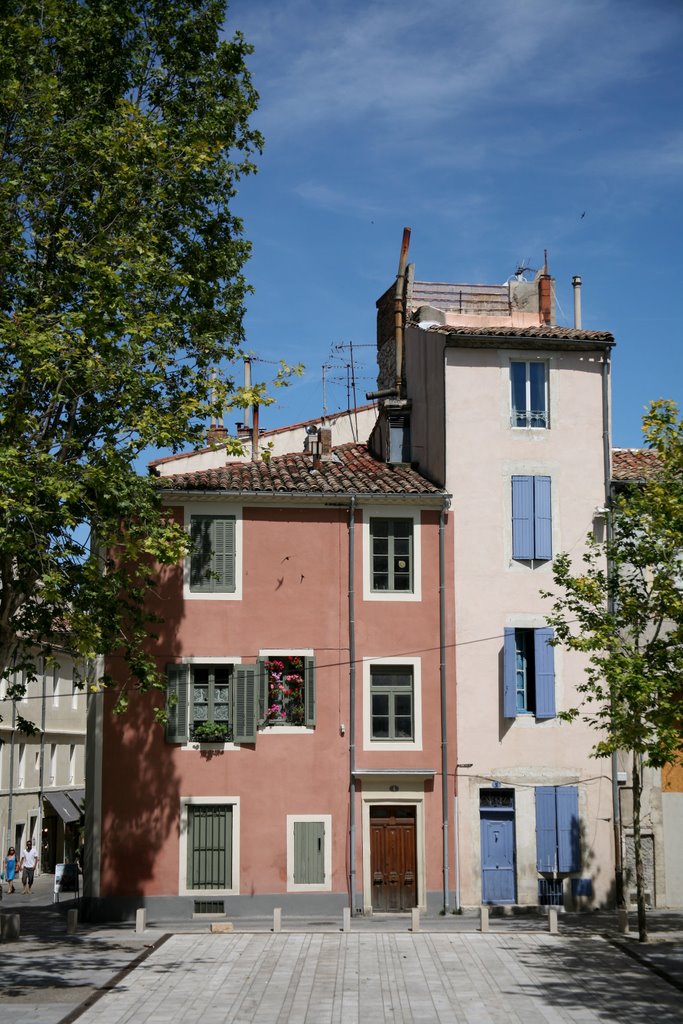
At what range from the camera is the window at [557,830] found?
31.4 metres

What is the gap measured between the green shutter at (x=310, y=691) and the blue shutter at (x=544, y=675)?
5447 mm

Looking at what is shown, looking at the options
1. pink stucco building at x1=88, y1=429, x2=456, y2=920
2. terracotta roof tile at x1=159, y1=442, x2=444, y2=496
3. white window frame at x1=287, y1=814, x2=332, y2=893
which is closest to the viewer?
pink stucco building at x1=88, y1=429, x2=456, y2=920

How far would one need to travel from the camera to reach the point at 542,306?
41.5 meters

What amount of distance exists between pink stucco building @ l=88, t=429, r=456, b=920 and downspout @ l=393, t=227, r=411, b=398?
22.3 ft

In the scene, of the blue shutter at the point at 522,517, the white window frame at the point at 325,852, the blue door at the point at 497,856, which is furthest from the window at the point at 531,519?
the white window frame at the point at 325,852

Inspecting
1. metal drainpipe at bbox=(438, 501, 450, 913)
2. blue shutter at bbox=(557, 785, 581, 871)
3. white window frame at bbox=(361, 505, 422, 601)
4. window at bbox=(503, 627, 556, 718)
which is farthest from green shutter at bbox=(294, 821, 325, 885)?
blue shutter at bbox=(557, 785, 581, 871)

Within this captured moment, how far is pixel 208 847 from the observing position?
30.6 m

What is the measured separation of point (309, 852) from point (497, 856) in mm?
4531

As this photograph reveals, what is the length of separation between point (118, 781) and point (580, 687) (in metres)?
11.0

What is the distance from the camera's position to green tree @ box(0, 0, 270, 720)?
24031mm

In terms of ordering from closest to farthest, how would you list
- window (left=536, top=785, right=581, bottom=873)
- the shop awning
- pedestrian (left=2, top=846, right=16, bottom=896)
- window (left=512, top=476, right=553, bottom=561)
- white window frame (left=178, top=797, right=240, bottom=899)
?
white window frame (left=178, top=797, right=240, bottom=899), window (left=536, top=785, right=581, bottom=873), window (left=512, top=476, right=553, bottom=561), pedestrian (left=2, top=846, right=16, bottom=896), the shop awning

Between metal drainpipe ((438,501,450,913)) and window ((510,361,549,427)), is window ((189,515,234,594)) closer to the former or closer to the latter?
metal drainpipe ((438,501,450,913))

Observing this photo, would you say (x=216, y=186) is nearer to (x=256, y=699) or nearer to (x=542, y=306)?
(x=256, y=699)

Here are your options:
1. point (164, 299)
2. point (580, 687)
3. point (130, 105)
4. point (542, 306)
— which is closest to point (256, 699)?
point (580, 687)
